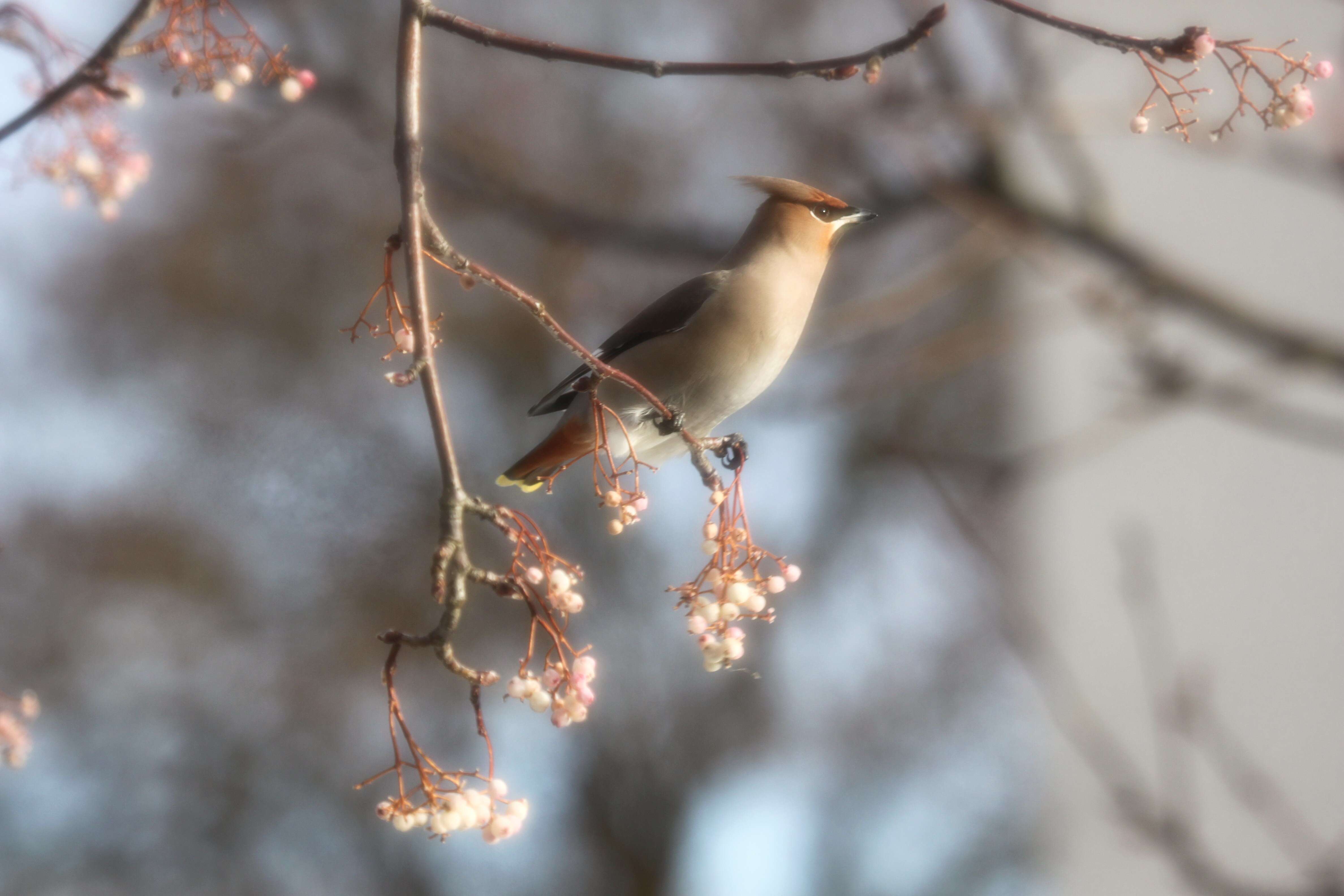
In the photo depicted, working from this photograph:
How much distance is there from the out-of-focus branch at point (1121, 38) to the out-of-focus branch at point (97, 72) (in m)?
0.58

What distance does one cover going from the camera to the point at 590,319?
511 centimetres

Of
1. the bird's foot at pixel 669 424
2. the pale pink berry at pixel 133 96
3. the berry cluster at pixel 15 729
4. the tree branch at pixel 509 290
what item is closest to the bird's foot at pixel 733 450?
the bird's foot at pixel 669 424

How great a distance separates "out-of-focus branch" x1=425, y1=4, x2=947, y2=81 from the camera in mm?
743

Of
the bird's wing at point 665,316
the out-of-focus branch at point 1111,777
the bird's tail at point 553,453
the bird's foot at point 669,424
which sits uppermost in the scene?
the bird's wing at point 665,316

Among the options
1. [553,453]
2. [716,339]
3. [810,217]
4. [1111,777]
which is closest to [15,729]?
[553,453]

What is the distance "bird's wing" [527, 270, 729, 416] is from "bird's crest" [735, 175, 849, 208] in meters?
0.14

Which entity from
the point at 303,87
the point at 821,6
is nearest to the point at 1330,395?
the point at 821,6

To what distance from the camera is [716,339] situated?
5.17 feet

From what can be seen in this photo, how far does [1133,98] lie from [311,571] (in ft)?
14.5

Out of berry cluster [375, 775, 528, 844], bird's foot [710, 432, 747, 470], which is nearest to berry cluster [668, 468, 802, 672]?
bird's foot [710, 432, 747, 470]

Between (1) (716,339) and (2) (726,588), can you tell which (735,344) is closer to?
(1) (716,339)

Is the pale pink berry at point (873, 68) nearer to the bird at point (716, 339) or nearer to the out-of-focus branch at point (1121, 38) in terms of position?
the out-of-focus branch at point (1121, 38)

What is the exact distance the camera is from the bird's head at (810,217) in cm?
167

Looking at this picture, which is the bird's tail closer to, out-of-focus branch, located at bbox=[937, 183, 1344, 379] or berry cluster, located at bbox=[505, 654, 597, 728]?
berry cluster, located at bbox=[505, 654, 597, 728]
